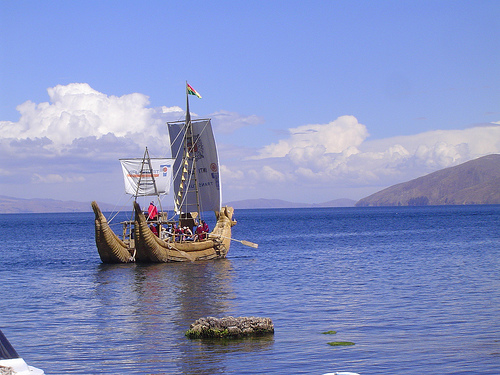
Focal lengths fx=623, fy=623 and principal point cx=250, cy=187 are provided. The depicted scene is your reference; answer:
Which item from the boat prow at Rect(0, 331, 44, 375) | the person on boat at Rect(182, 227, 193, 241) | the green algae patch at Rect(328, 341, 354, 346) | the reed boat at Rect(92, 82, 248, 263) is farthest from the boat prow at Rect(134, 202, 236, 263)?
the boat prow at Rect(0, 331, 44, 375)

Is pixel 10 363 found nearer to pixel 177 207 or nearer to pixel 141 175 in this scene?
pixel 141 175

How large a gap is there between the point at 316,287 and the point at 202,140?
1891 cm

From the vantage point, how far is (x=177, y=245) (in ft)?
114

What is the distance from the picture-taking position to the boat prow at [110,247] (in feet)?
111

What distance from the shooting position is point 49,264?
1517 inches

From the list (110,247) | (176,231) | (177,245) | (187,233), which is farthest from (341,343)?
(187,233)

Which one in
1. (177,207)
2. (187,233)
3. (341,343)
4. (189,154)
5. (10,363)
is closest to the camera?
(10,363)

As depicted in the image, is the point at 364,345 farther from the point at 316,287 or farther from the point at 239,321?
the point at 316,287

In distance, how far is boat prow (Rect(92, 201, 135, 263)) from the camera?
33906mm

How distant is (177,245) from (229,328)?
20865 mm

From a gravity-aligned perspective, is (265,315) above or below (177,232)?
below

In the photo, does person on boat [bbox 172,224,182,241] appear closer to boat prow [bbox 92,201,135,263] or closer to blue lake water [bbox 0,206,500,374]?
boat prow [bbox 92,201,135,263]

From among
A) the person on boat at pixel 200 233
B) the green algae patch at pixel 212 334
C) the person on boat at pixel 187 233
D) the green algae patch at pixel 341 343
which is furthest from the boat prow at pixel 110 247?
the green algae patch at pixel 341 343

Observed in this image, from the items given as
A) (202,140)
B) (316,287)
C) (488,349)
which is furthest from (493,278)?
(202,140)
